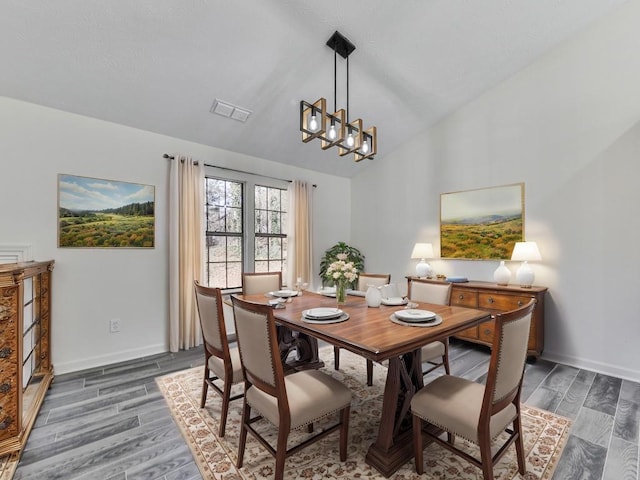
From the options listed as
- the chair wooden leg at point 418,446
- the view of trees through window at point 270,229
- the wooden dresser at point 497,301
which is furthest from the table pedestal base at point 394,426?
the view of trees through window at point 270,229

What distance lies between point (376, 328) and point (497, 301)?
7.59ft

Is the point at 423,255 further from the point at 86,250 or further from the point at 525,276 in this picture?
the point at 86,250

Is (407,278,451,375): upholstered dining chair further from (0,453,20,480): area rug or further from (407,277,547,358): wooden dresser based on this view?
(0,453,20,480): area rug

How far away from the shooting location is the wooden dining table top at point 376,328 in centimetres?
150

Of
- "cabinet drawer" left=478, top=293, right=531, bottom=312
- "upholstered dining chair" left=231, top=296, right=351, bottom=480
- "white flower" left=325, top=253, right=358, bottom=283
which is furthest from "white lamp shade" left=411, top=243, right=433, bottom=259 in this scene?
"upholstered dining chair" left=231, top=296, right=351, bottom=480

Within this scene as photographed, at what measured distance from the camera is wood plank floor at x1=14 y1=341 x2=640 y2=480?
1739mm

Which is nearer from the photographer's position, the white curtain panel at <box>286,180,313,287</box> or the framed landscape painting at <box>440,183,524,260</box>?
the framed landscape painting at <box>440,183,524,260</box>

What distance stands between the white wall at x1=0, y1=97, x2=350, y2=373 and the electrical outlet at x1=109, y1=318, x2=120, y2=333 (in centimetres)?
4

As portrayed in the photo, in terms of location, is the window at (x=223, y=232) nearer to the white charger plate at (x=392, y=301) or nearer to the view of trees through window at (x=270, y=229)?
the view of trees through window at (x=270, y=229)

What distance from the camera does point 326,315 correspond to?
6.53 feet

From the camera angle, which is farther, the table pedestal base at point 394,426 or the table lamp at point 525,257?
the table lamp at point 525,257

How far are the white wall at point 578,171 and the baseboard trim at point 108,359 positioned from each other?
398 cm

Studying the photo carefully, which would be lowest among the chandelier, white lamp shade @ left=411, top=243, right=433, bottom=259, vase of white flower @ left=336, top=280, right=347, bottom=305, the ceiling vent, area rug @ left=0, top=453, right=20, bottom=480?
area rug @ left=0, top=453, right=20, bottom=480

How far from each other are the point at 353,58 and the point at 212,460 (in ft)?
11.8
